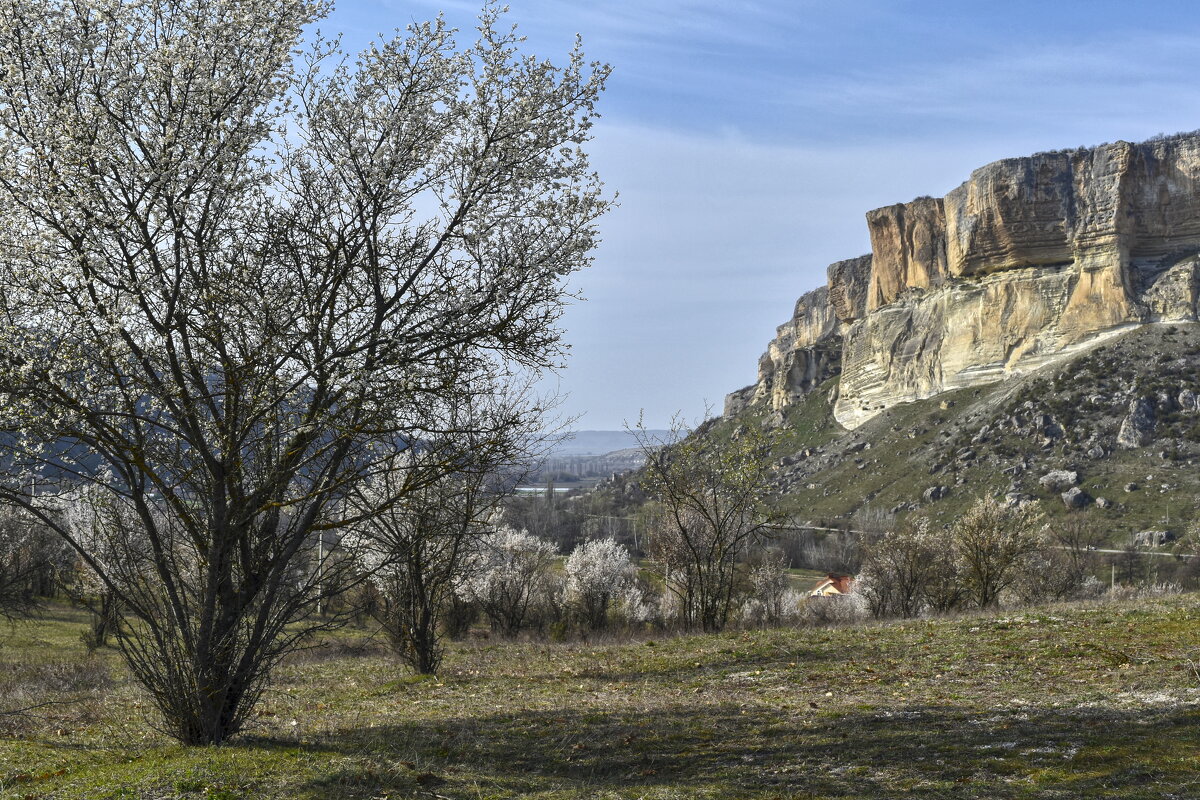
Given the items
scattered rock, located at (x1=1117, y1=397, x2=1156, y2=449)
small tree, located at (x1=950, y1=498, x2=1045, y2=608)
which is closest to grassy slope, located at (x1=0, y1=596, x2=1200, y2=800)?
small tree, located at (x1=950, y1=498, x2=1045, y2=608)

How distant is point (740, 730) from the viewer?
27.0ft

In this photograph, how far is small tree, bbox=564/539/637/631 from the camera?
36625 mm

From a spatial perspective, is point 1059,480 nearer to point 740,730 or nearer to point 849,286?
point 740,730

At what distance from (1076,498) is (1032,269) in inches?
1689

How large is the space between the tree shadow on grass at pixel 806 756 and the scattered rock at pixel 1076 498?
67975 mm

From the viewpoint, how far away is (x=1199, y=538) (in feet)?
158

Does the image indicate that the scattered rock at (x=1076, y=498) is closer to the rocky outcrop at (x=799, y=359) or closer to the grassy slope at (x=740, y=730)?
the grassy slope at (x=740, y=730)

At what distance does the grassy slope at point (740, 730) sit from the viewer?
6.20m

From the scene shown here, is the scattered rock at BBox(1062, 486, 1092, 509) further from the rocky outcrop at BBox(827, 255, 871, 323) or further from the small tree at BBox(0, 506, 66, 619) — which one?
the rocky outcrop at BBox(827, 255, 871, 323)

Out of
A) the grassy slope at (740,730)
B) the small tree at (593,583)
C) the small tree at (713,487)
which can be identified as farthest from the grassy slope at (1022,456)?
the grassy slope at (740,730)

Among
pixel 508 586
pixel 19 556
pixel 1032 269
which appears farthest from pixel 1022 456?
pixel 19 556

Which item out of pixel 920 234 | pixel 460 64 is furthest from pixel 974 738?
pixel 920 234

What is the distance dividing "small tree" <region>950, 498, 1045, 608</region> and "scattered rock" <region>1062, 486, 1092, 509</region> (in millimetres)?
42819

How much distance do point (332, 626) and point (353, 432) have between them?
206cm
